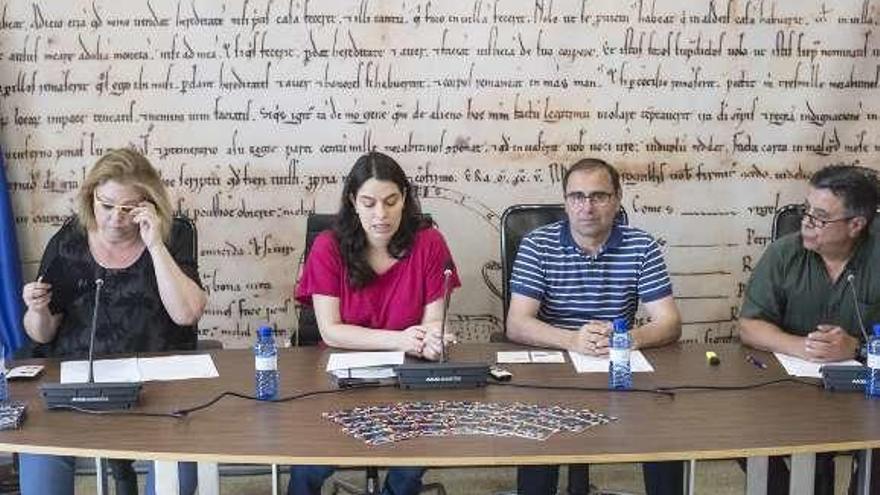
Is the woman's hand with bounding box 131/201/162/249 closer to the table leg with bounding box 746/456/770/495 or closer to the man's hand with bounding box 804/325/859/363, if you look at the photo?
the table leg with bounding box 746/456/770/495

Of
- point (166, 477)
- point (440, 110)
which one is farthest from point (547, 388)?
point (440, 110)

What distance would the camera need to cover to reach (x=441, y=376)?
2.39 m

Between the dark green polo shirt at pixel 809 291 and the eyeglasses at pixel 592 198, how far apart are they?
1.62 ft

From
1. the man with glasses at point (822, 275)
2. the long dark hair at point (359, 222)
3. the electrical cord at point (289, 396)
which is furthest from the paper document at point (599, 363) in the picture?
the long dark hair at point (359, 222)

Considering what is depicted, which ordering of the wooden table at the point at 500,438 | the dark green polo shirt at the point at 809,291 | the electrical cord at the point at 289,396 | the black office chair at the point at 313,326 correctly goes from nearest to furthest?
1. the wooden table at the point at 500,438
2. the electrical cord at the point at 289,396
3. the dark green polo shirt at the point at 809,291
4. the black office chair at the point at 313,326

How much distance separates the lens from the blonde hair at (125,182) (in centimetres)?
278

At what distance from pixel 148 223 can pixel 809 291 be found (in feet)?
6.10

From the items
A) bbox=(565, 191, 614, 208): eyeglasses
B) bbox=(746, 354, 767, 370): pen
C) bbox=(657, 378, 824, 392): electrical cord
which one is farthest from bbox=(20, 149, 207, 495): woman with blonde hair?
bbox=(746, 354, 767, 370): pen

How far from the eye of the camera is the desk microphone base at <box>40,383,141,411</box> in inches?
86.7

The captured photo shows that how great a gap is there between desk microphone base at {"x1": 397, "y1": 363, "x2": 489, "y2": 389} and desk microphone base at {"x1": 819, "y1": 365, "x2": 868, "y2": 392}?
0.81 meters

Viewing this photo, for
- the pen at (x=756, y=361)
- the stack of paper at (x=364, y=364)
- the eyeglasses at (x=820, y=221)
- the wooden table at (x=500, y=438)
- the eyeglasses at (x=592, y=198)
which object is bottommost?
the wooden table at (x=500, y=438)

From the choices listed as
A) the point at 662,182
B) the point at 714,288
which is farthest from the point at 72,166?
the point at 714,288

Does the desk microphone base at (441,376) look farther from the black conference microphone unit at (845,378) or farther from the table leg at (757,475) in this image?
the black conference microphone unit at (845,378)

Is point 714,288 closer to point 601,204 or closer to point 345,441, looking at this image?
point 601,204
